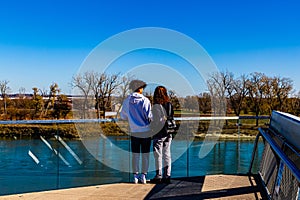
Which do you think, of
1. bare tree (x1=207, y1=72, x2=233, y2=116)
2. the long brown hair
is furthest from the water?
bare tree (x1=207, y1=72, x2=233, y2=116)

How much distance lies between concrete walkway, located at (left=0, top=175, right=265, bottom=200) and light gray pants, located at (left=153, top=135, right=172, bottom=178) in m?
0.18

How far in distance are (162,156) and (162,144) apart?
0.17m

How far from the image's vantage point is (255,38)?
77.7ft

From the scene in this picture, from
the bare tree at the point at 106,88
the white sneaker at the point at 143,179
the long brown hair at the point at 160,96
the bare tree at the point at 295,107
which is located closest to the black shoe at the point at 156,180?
the white sneaker at the point at 143,179

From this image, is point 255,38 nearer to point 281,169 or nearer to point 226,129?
point 226,129

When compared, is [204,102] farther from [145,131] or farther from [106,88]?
[145,131]

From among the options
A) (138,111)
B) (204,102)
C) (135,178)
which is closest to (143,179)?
(135,178)

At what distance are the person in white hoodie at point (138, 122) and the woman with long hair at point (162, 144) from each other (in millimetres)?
111

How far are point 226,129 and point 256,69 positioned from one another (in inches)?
990

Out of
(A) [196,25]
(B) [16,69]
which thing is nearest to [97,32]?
(A) [196,25]

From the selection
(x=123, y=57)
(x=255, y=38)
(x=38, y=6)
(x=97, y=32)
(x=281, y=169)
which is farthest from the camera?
(x=255, y=38)

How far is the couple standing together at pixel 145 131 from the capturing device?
13.7ft

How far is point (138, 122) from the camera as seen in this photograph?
4.21m

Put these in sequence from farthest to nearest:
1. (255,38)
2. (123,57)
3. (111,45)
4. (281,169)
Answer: (255,38) < (123,57) < (111,45) < (281,169)
